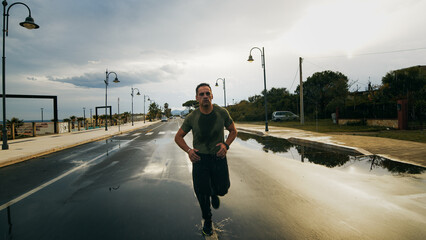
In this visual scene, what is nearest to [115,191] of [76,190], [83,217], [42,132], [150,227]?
[76,190]

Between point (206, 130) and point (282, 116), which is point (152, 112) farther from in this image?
point (206, 130)

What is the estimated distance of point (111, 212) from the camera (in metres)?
3.47

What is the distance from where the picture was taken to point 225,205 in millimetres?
3773

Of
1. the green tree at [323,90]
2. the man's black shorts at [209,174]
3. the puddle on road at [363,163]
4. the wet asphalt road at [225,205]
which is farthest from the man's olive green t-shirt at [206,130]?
the green tree at [323,90]

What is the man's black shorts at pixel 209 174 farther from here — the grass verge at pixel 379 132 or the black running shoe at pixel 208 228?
the grass verge at pixel 379 132

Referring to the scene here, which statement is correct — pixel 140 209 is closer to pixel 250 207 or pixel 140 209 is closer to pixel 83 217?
pixel 83 217

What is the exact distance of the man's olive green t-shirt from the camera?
287cm

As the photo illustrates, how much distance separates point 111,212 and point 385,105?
2167cm

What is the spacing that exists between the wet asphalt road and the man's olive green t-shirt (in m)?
1.07

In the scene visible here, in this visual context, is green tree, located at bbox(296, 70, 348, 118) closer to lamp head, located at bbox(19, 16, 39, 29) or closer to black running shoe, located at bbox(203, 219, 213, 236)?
lamp head, located at bbox(19, 16, 39, 29)

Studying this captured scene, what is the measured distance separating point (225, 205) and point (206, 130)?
159cm

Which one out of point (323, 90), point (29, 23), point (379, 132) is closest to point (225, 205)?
point (29, 23)

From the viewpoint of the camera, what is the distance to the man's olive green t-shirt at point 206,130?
2873mm

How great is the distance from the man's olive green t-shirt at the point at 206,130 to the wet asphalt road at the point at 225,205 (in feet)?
3.51
